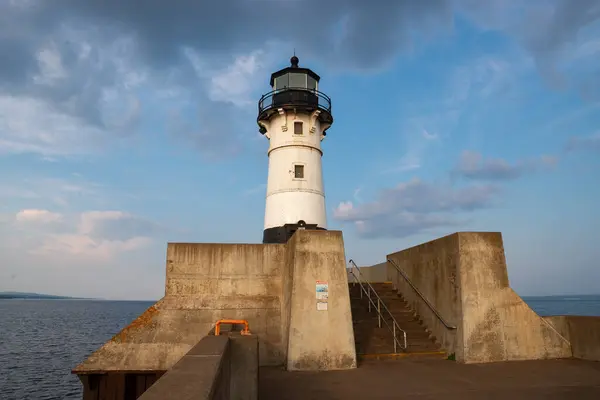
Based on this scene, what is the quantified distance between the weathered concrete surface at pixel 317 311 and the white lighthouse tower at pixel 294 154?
266 inches

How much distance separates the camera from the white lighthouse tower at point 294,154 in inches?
683

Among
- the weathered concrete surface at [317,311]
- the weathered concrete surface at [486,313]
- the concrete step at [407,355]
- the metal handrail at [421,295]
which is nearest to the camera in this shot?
the weathered concrete surface at [317,311]

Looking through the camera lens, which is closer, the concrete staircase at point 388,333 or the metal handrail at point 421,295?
the concrete staircase at point 388,333

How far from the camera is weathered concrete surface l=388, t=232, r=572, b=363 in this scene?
10.0 metres

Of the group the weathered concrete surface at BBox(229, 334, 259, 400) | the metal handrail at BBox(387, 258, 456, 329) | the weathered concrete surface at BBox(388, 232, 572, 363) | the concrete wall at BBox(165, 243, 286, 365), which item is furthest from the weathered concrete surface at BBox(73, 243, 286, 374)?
the weathered concrete surface at BBox(229, 334, 259, 400)

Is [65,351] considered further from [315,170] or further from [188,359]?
[188,359]

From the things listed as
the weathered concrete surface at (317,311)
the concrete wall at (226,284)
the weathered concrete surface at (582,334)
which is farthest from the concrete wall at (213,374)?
the weathered concrete surface at (582,334)

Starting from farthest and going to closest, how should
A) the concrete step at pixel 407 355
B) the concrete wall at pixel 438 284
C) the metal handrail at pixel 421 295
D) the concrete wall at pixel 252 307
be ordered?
the metal handrail at pixel 421 295, the concrete wall at pixel 438 284, the concrete step at pixel 407 355, the concrete wall at pixel 252 307

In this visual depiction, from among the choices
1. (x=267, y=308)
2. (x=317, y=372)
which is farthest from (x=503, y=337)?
(x=267, y=308)

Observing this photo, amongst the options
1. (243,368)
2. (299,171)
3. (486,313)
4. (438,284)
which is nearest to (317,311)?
(243,368)

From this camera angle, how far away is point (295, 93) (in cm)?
1864

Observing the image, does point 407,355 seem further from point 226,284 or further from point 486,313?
point 226,284

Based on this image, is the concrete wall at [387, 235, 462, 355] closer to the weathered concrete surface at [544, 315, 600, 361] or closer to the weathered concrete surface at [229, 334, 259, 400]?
the weathered concrete surface at [544, 315, 600, 361]

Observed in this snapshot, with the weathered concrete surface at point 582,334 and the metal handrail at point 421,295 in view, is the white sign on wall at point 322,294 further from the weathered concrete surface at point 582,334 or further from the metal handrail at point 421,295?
the weathered concrete surface at point 582,334
